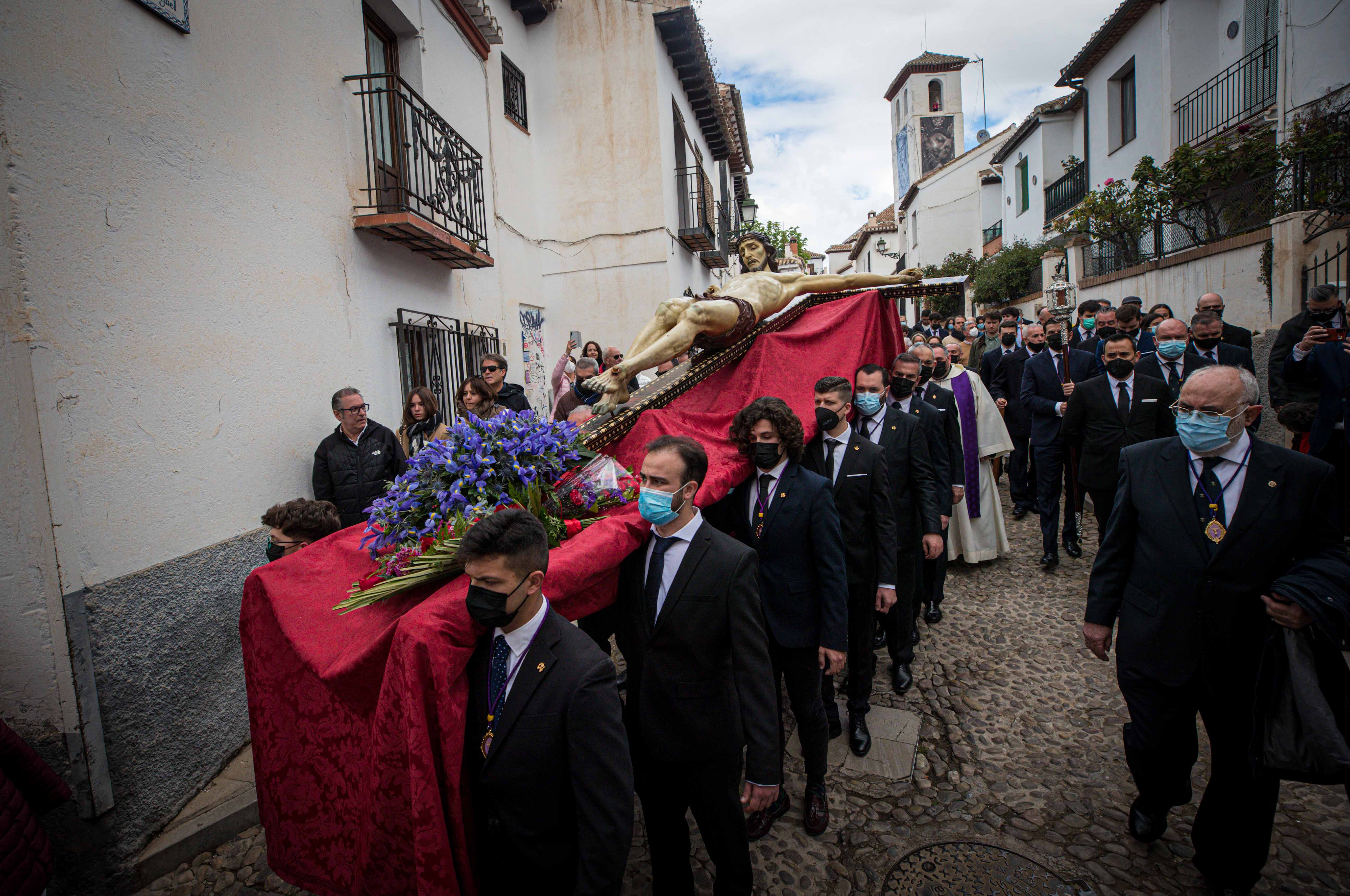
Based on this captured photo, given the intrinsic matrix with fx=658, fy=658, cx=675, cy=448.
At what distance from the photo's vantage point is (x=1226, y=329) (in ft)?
19.2

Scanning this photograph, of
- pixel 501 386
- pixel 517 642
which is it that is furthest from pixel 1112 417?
pixel 501 386

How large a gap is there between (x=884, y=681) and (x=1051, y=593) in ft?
6.43

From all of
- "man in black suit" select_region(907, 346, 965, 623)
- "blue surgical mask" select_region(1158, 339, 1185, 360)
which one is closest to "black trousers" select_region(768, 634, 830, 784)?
"man in black suit" select_region(907, 346, 965, 623)

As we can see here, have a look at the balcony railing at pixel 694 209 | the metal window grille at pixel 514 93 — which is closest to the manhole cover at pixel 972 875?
the metal window grille at pixel 514 93

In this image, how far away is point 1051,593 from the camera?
16.5 feet

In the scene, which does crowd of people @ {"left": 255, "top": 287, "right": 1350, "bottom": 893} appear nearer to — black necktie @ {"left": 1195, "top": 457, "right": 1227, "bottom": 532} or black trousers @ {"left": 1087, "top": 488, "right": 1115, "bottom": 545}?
black necktie @ {"left": 1195, "top": 457, "right": 1227, "bottom": 532}

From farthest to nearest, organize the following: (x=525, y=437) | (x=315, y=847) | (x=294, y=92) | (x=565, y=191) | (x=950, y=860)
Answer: (x=565, y=191) < (x=294, y=92) < (x=950, y=860) < (x=525, y=437) < (x=315, y=847)

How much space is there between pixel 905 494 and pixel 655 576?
2.23m

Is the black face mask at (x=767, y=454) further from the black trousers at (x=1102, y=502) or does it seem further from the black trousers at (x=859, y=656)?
the black trousers at (x=1102, y=502)

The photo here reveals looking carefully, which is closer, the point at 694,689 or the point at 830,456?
the point at 694,689

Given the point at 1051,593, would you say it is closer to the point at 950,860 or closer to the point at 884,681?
the point at 884,681

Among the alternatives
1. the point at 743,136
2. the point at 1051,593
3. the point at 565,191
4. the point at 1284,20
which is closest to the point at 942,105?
the point at 743,136

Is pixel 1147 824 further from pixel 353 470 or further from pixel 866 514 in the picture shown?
pixel 353 470

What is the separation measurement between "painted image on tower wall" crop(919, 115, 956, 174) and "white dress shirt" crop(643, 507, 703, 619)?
4234 centimetres
